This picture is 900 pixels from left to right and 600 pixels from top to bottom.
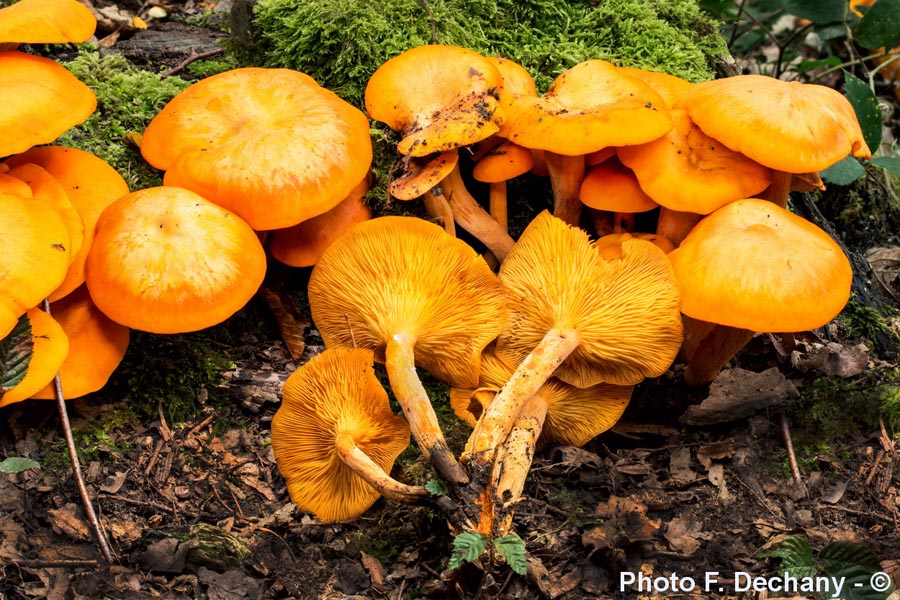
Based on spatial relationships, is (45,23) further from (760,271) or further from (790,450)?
(790,450)

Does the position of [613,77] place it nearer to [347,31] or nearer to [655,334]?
[655,334]

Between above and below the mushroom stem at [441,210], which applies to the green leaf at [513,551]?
below

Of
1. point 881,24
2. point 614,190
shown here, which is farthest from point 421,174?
point 881,24

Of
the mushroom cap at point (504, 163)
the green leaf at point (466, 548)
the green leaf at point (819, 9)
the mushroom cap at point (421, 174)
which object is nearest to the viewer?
the green leaf at point (466, 548)

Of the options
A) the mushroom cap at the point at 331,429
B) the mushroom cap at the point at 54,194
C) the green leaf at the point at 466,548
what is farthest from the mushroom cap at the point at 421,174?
the green leaf at the point at 466,548

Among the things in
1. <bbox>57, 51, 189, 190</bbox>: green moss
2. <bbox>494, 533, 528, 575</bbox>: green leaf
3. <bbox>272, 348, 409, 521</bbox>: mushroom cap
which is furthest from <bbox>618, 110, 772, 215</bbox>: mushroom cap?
<bbox>57, 51, 189, 190</bbox>: green moss

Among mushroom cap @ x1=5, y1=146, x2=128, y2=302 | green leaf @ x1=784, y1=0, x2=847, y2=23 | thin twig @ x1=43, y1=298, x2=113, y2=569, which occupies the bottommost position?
thin twig @ x1=43, y1=298, x2=113, y2=569

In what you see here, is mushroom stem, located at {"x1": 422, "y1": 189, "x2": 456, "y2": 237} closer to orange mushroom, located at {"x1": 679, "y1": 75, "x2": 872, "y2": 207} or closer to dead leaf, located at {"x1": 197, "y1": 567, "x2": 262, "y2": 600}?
orange mushroom, located at {"x1": 679, "y1": 75, "x2": 872, "y2": 207}

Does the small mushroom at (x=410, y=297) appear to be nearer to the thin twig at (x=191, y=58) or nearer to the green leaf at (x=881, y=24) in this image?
the thin twig at (x=191, y=58)
